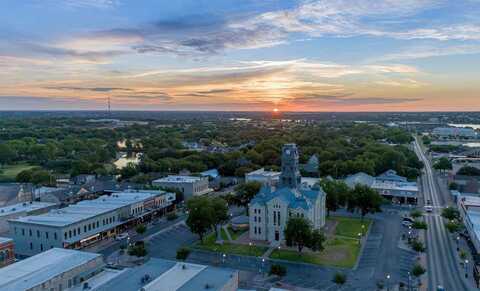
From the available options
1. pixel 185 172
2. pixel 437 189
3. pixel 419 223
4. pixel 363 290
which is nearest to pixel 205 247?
pixel 363 290

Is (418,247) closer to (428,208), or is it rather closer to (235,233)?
(235,233)

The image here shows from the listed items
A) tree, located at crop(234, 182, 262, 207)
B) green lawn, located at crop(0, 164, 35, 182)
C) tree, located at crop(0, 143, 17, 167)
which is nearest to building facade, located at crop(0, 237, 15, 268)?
tree, located at crop(234, 182, 262, 207)

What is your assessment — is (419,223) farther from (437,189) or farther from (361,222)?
(437,189)

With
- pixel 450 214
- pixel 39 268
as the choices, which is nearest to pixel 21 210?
pixel 39 268

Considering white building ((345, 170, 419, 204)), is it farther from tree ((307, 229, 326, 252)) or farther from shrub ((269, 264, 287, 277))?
shrub ((269, 264, 287, 277))

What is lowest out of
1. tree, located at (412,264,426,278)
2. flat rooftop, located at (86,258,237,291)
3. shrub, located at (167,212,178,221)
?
shrub, located at (167,212,178,221)

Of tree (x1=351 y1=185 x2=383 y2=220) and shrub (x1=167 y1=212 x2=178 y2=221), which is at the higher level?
tree (x1=351 y1=185 x2=383 y2=220)
